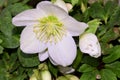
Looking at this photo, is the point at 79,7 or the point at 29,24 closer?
the point at 29,24

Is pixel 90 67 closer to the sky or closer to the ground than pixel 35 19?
closer to the ground

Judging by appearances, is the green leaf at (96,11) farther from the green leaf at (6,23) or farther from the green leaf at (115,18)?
the green leaf at (6,23)

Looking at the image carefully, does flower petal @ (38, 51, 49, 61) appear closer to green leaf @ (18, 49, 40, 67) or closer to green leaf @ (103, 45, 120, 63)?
green leaf @ (18, 49, 40, 67)

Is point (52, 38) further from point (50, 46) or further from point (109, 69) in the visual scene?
point (109, 69)

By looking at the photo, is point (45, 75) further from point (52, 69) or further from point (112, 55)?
point (112, 55)

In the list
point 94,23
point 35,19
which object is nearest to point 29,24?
point 35,19

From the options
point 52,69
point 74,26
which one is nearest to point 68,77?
point 52,69
